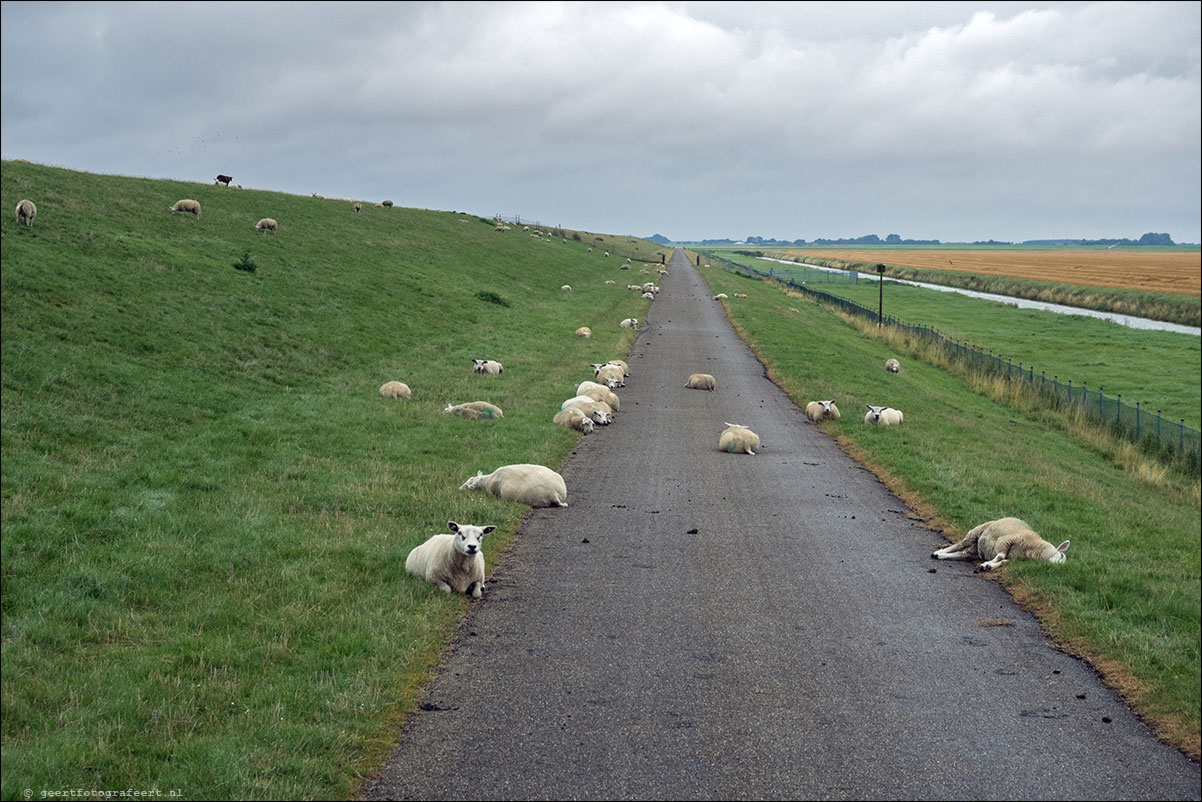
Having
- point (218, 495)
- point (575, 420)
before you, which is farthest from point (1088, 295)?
point (218, 495)

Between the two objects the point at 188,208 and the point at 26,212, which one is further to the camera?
the point at 188,208

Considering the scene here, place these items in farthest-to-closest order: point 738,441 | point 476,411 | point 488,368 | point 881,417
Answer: point 488,368 < point 881,417 < point 476,411 < point 738,441

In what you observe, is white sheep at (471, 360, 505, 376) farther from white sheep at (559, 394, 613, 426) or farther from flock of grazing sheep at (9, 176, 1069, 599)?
white sheep at (559, 394, 613, 426)

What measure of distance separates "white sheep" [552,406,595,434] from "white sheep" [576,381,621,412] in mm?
2664

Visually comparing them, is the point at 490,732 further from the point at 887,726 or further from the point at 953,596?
the point at 953,596

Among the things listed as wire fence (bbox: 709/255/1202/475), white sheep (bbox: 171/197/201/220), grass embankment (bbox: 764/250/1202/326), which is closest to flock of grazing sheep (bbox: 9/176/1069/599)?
wire fence (bbox: 709/255/1202/475)

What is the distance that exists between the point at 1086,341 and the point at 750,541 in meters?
60.1

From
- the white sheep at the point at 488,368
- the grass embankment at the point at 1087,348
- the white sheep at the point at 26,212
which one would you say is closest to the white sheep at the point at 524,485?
the white sheep at the point at 488,368

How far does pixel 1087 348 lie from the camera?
202 feet

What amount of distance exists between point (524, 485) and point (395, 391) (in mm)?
10279

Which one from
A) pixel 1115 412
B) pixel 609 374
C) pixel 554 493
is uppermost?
pixel 609 374

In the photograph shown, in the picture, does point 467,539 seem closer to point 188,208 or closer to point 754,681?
point 754,681

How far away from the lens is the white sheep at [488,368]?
30.7m

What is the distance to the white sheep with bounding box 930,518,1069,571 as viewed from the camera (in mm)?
13180
